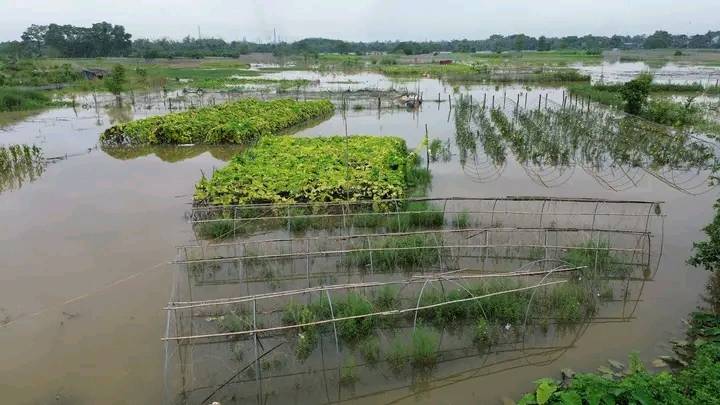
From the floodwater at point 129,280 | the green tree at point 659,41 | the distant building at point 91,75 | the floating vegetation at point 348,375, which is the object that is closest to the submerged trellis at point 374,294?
the floating vegetation at point 348,375

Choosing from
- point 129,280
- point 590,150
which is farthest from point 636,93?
point 129,280

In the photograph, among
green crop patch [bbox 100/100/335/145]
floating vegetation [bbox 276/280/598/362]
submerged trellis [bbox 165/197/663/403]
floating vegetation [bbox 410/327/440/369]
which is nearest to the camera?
submerged trellis [bbox 165/197/663/403]

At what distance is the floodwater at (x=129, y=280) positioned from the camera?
20.9 feet

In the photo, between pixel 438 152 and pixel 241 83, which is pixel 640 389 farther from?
pixel 241 83

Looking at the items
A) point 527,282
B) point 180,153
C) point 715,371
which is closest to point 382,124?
point 180,153

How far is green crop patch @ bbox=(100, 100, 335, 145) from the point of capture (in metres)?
19.3

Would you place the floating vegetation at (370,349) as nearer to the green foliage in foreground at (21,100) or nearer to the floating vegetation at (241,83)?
the green foliage in foreground at (21,100)

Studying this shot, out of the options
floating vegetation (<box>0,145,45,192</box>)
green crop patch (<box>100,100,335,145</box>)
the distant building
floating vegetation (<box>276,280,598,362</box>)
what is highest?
the distant building

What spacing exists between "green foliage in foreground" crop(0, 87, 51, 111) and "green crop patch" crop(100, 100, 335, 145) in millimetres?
13042

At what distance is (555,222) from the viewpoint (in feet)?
35.4

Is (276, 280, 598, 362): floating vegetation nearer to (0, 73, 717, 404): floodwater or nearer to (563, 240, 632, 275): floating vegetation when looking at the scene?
(0, 73, 717, 404): floodwater

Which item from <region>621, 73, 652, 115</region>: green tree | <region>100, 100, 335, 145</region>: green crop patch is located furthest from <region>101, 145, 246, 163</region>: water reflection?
<region>621, 73, 652, 115</region>: green tree

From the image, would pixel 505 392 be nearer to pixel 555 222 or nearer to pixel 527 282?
pixel 527 282

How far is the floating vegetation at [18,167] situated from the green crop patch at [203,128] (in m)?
3.11
